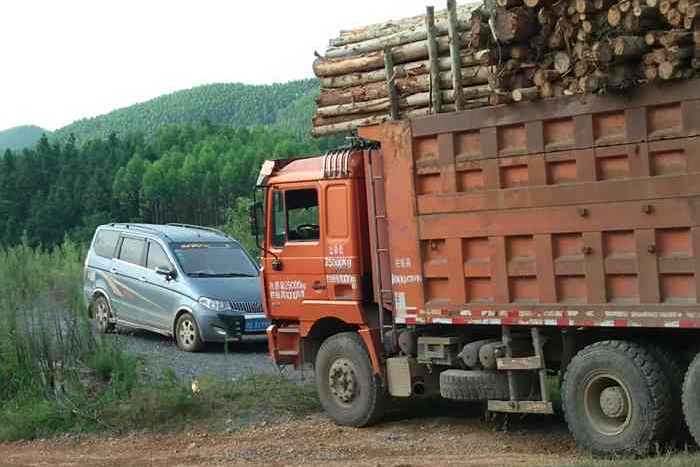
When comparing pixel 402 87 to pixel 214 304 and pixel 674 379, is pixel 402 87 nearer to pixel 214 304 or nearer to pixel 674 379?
pixel 674 379

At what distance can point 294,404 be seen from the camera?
12.7 metres

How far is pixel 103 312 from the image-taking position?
776 inches

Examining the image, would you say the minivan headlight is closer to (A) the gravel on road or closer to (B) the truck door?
(A) the gravel on road

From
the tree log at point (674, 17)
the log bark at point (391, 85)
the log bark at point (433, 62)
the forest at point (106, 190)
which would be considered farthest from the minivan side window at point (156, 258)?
the forest at point (106, 190)

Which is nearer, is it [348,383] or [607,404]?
[607,404]

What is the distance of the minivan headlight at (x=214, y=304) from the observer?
57.5 feet

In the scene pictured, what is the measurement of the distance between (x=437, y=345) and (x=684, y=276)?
9.47 ft

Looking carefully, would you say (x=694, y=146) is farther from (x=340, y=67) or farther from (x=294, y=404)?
(x=294, y=404)

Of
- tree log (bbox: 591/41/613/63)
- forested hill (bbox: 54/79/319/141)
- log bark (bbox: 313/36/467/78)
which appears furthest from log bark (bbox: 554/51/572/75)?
forested hill (bbox: 54/79/319/141)

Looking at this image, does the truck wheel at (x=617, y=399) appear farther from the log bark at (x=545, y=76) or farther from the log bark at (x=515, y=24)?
the log bark at (x=515, y=24)

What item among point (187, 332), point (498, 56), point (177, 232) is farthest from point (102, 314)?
point (498, 56)

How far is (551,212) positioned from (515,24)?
1.56m

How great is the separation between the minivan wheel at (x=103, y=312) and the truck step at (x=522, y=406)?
10388mm

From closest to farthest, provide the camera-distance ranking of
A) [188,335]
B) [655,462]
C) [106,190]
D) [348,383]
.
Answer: [655,462]
[348,383]
[188,335]
[106,190]
